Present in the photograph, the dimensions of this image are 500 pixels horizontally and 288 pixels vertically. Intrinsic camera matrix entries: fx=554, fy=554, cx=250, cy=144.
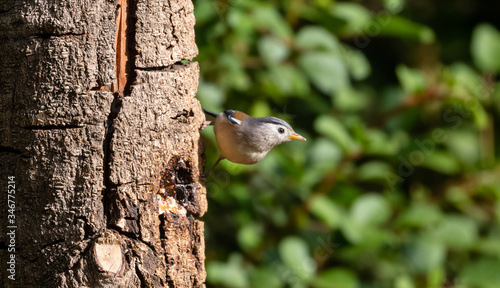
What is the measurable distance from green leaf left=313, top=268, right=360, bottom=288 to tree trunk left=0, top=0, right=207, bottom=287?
2.10m

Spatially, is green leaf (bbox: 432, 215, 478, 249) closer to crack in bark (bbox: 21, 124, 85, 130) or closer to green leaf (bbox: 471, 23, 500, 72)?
green leaf (bbox: 471, 23, 500, 72)

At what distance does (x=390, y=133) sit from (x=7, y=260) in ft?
10.1

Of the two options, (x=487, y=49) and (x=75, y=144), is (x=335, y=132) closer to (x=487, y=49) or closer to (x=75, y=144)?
(x=487, y=49)

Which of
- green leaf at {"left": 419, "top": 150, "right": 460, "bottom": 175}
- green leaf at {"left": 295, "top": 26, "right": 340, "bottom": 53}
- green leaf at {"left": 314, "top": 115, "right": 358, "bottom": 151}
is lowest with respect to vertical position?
green leaf at {"left": 314, "top": 115, "right": 358, "bottom": 151}

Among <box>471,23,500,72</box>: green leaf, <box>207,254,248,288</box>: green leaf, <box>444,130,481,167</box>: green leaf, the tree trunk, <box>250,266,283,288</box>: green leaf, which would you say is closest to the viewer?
the tree trunk

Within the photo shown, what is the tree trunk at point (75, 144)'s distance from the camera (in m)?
1.76

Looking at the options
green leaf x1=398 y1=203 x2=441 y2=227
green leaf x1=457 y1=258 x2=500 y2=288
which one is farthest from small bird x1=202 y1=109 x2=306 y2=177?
green leaf x1=457 y1=258 x2=500 y2=288

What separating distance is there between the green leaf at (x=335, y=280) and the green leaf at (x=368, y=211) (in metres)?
0.37

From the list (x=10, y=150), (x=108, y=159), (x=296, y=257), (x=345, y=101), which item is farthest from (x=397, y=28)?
(x=10, y=150)

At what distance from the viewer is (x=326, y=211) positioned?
3.71m

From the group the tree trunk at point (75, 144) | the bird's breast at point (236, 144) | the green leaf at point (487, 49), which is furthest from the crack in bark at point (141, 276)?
the green leaf at point (487, 49)

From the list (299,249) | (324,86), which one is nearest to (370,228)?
(299,249)

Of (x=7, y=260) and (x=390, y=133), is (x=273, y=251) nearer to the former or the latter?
(x=390, y=133)

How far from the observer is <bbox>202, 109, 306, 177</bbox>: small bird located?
256cm
